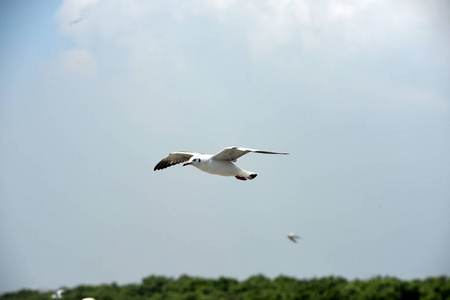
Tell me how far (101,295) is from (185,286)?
4.69m

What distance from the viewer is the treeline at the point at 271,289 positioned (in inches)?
992

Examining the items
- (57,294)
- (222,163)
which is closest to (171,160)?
(222,163)

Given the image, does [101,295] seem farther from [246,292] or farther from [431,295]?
[431,295]

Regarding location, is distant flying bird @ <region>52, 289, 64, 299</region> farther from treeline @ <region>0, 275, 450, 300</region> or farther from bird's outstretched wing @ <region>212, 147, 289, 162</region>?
bird's outstretched wing @ <region>212, 147, 289, 162</region>

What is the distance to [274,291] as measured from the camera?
2767 centimetres

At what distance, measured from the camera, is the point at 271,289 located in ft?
92.4

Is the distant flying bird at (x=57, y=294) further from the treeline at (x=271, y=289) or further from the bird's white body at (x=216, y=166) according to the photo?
the bird's white body at (x=216, y=166)

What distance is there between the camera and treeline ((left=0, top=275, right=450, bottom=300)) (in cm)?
2519

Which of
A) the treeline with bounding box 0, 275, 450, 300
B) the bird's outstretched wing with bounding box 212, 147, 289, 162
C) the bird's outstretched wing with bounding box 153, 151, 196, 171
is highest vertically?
the bird's outstretched wing with bounding box 153, 151, 196, 171

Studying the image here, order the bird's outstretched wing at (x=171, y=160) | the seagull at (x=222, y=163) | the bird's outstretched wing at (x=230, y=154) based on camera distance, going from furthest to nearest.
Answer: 1. the bird's outstretched wing at (x=171, y=160)
2. the seagull at (x=222, y=163)
3. the bird's outstretched wing at (x=230, y=154)

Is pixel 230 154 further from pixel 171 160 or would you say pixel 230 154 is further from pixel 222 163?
pixel 171 160

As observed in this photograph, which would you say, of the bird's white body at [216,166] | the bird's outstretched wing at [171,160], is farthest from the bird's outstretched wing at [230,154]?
the bird's outstretched wing at [171,160]

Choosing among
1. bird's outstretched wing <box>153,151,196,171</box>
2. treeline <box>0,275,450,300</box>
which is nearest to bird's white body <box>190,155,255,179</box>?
bird's outstretched wing <box>153,151,196,171</box>

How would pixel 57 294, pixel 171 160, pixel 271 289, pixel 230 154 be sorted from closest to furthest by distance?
1. pixel 230 154
2. pixel 171 160
3. pixel 271 289
4. pixel 57 294
